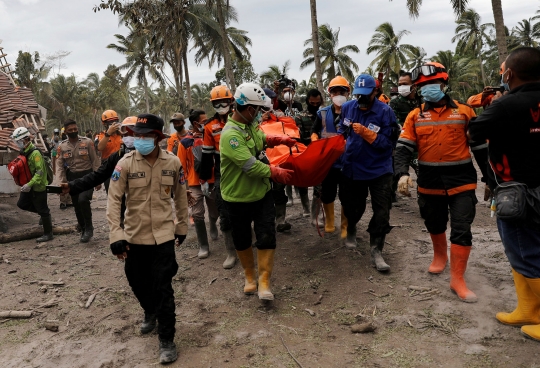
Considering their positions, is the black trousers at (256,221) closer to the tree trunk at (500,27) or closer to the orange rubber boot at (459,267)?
the orange rubber boot at (459,267)

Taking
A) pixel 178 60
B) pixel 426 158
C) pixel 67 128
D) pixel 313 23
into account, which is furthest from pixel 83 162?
pixel 178 60

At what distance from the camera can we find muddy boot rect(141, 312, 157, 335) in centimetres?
401

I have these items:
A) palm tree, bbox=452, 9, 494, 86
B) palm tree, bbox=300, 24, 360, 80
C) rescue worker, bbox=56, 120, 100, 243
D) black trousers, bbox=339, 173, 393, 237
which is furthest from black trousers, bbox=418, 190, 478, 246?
palm tree, bbox=452, 9, 494, 86

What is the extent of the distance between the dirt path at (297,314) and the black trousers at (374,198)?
53cm

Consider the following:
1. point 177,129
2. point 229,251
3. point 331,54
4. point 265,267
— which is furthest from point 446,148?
point 331,54

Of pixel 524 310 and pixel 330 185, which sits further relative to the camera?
pixel 330 185

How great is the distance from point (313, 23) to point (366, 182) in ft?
37.1

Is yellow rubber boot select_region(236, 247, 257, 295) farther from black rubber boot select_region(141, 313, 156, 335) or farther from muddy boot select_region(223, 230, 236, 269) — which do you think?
black rubber boot select_region(141, 313, 156, 335)

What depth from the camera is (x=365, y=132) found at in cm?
466

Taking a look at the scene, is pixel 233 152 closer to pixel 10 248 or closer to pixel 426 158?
pixel 426 158

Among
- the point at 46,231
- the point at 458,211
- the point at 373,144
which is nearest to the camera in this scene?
the point at 458,211

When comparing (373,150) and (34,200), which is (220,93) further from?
(34,200)

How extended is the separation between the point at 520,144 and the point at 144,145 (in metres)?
2.96

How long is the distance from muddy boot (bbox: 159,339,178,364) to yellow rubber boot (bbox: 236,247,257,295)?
1.25 meters
